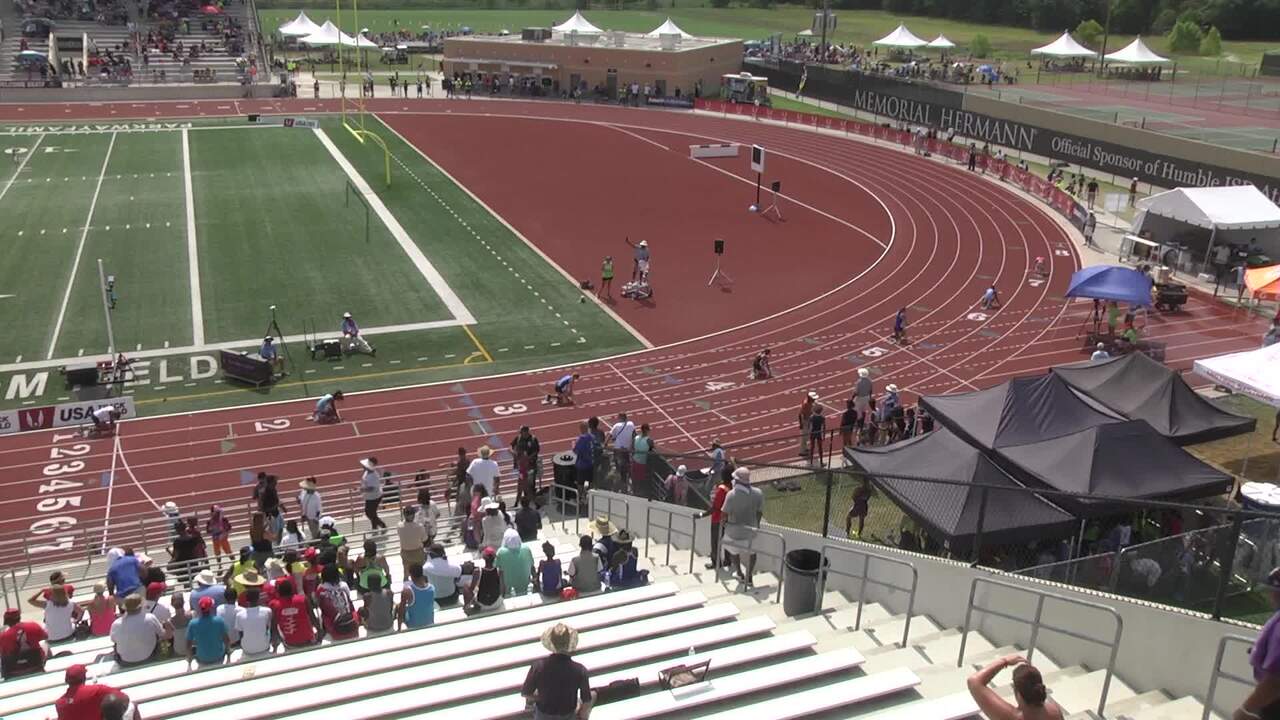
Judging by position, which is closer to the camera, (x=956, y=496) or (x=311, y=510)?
(x=956, y=496)

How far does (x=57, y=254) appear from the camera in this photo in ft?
111

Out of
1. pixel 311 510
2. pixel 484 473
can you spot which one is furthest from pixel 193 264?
pixel 484 473

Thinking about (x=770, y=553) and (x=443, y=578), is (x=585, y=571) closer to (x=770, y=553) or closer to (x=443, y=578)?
(x=443, y=578)

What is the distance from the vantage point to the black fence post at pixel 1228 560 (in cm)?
804

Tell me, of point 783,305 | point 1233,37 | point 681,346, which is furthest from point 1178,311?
point 1233,37

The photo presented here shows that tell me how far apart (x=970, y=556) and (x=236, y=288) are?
25739mm

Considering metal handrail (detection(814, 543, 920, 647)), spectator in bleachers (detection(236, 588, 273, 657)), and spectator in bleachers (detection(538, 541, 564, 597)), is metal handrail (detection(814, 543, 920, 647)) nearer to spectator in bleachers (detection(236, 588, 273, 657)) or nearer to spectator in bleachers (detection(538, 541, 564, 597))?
spectator in bleachers (detection(538, 541, 564, 597))

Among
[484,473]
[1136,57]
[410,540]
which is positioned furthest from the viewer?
[1136,57]

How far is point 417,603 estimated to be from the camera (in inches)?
446

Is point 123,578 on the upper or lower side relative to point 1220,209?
lower

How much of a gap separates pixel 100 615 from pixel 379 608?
3.46 metres

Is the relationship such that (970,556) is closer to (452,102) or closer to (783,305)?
(783,305)

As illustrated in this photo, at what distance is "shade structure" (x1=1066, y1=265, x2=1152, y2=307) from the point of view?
27.3m

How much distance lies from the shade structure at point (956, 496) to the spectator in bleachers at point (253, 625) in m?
6.27
